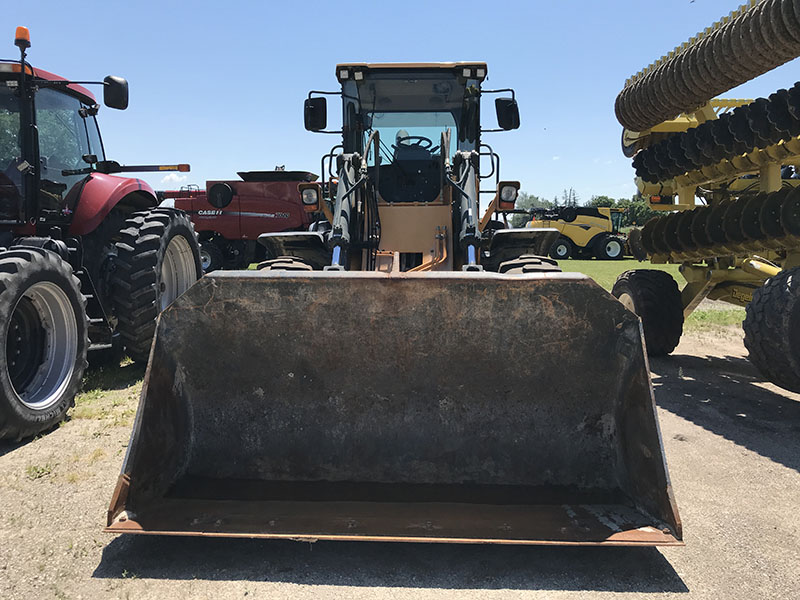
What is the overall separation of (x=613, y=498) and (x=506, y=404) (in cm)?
64

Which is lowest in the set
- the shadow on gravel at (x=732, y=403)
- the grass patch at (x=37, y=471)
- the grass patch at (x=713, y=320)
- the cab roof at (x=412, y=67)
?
the grass patch at (x=37, y=471)

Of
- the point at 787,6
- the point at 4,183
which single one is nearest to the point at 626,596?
the point at 787,6

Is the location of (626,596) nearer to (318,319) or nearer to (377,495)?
(377,495)

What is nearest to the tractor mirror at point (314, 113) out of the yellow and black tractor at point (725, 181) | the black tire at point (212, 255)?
the yellow and black tractor at point (725, 181)

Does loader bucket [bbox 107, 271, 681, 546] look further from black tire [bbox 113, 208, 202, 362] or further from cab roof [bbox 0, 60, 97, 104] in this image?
cab roof [bbox 0, 60, 97, 104]

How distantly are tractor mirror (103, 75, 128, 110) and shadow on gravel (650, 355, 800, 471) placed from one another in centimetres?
514

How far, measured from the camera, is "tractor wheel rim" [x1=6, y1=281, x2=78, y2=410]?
171 inches

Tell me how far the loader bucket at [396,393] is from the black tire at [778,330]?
2.16 metres

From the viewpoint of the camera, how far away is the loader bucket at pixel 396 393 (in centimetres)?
288

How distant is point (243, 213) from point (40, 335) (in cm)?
1136

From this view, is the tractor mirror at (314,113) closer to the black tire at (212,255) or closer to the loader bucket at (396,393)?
the loader bucket at (396,393)

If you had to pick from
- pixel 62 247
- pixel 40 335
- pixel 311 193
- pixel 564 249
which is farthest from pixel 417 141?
pixel 564 249

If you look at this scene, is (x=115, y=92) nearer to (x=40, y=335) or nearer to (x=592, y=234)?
(x=40, y=335)

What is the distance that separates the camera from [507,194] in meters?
5.37
